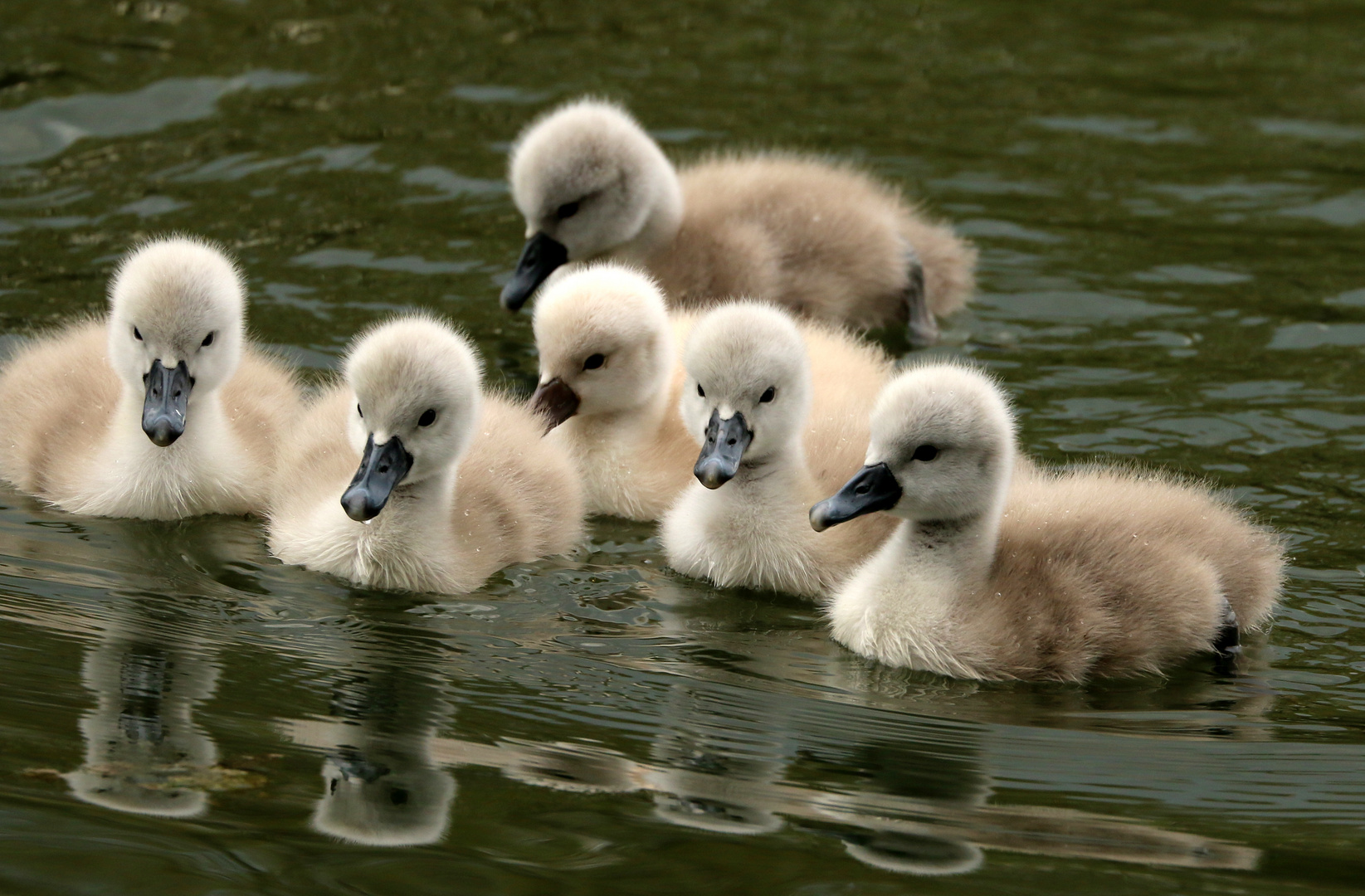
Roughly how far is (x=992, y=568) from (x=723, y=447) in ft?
2.67

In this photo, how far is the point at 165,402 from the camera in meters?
5.28

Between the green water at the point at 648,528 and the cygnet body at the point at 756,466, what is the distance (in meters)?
0.11

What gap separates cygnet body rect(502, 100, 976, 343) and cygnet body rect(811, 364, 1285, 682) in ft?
7.65

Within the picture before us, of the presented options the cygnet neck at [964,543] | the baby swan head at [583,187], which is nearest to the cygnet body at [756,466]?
the cygnet neck at [964,543]

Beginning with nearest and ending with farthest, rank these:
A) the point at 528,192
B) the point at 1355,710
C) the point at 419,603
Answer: the point at 1355,710 < the point at 419,603 < the point at 528,192

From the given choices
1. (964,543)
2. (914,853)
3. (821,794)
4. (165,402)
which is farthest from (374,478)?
(914,853)

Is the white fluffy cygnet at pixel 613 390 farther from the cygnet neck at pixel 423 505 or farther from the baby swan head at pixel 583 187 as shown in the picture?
the baby swan head at pixel 583 187

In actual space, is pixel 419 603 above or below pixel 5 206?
below

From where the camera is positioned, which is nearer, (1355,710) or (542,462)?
(1355,710)

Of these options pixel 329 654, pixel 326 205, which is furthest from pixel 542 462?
pixel 326 205

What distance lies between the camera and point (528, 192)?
7.18 m

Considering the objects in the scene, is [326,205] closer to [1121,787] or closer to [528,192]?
[528,192]

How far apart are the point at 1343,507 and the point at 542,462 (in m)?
2.41

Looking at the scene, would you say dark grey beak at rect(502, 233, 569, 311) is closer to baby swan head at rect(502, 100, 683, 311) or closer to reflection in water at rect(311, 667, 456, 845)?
baby swan head at rect(502, 100, 683, 311)
